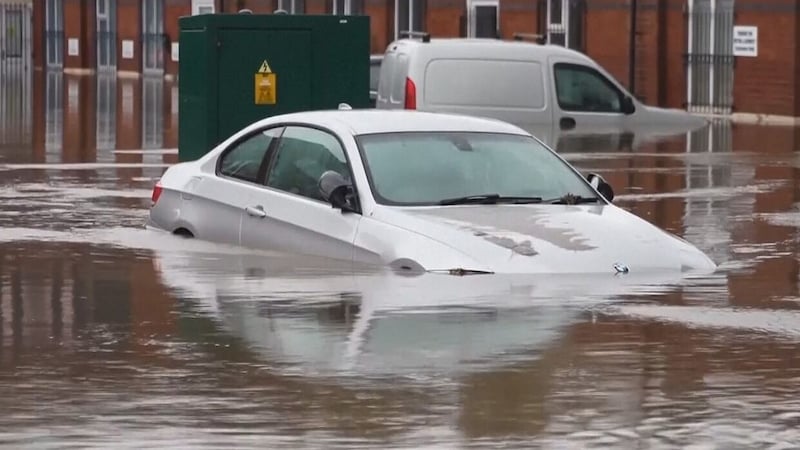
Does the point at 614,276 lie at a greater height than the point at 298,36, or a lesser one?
lesser

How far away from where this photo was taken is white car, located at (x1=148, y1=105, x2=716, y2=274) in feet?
38.8

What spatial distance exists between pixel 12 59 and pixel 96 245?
188ft

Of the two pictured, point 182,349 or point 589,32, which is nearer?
point 182,349

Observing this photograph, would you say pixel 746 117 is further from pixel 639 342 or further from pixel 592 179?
pixel 639 342

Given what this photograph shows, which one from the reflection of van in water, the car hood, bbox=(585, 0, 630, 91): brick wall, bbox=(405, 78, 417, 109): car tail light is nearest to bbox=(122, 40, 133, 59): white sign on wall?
bbox=(585, 0, 630, 91): brick wall

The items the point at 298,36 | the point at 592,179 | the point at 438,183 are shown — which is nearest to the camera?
the point at 438,183

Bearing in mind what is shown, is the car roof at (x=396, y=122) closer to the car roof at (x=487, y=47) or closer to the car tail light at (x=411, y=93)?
the car tail light at (x=411, y=93)

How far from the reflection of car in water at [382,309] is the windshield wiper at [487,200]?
79cm

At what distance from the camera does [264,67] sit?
21.3m

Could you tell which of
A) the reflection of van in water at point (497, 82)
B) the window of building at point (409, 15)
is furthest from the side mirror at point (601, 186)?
the window of building at point (409, 15)

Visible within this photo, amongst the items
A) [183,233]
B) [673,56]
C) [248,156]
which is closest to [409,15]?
[673,56]

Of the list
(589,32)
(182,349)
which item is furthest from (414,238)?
(589,32)

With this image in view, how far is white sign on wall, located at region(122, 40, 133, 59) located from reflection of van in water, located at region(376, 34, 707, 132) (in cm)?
3910

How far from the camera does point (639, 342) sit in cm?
1002
